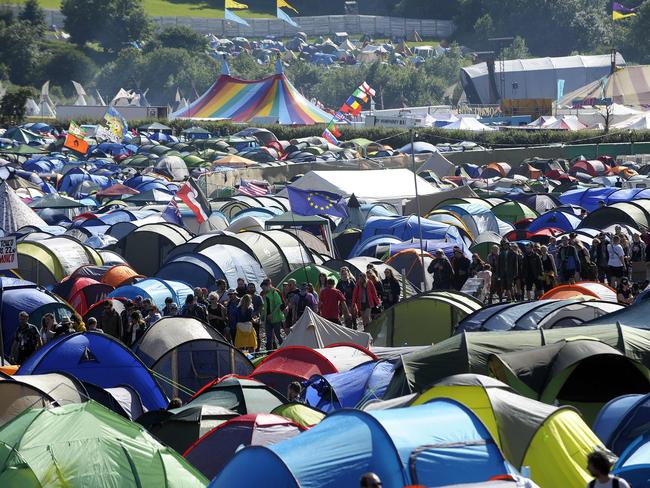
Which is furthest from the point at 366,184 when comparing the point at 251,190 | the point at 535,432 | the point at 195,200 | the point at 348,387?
the point at 535,432

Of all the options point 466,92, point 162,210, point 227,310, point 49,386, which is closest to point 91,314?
point 227,310

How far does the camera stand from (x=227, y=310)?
16.2 metres

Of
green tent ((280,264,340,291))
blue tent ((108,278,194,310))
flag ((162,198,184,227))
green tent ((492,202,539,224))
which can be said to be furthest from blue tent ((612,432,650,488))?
green tent ((492,202,539,224))

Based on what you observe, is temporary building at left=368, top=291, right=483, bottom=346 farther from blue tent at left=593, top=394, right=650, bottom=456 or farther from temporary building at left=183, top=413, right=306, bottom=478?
blue tent at left=593, top=394, right=650, bottom=456

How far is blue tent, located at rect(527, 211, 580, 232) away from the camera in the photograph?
24766 millimetres

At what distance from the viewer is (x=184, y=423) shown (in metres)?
11.0

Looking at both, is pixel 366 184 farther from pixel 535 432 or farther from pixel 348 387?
pixel 535 432

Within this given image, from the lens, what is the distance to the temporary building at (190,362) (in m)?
14.0

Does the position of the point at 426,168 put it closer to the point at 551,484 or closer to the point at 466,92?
the point at 551,484

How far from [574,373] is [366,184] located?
17802 millimetres

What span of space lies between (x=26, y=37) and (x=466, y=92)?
128 feet

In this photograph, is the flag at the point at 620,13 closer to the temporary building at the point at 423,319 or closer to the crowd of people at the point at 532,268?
the crowd of people at the point at 532,268

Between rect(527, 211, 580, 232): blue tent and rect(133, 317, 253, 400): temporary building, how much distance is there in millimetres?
11743

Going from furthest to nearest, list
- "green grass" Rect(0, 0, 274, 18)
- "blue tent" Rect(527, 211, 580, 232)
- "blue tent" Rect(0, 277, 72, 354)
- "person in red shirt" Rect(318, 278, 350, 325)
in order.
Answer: "green grass" Rect(0, 0, 274, 18)
"blue tent" Rect(527, 211, 580, 232)
"blue tent" Rect(0, 277, 72, 354)
"person in red shirt" Rect(318, 278, 350, 325)
